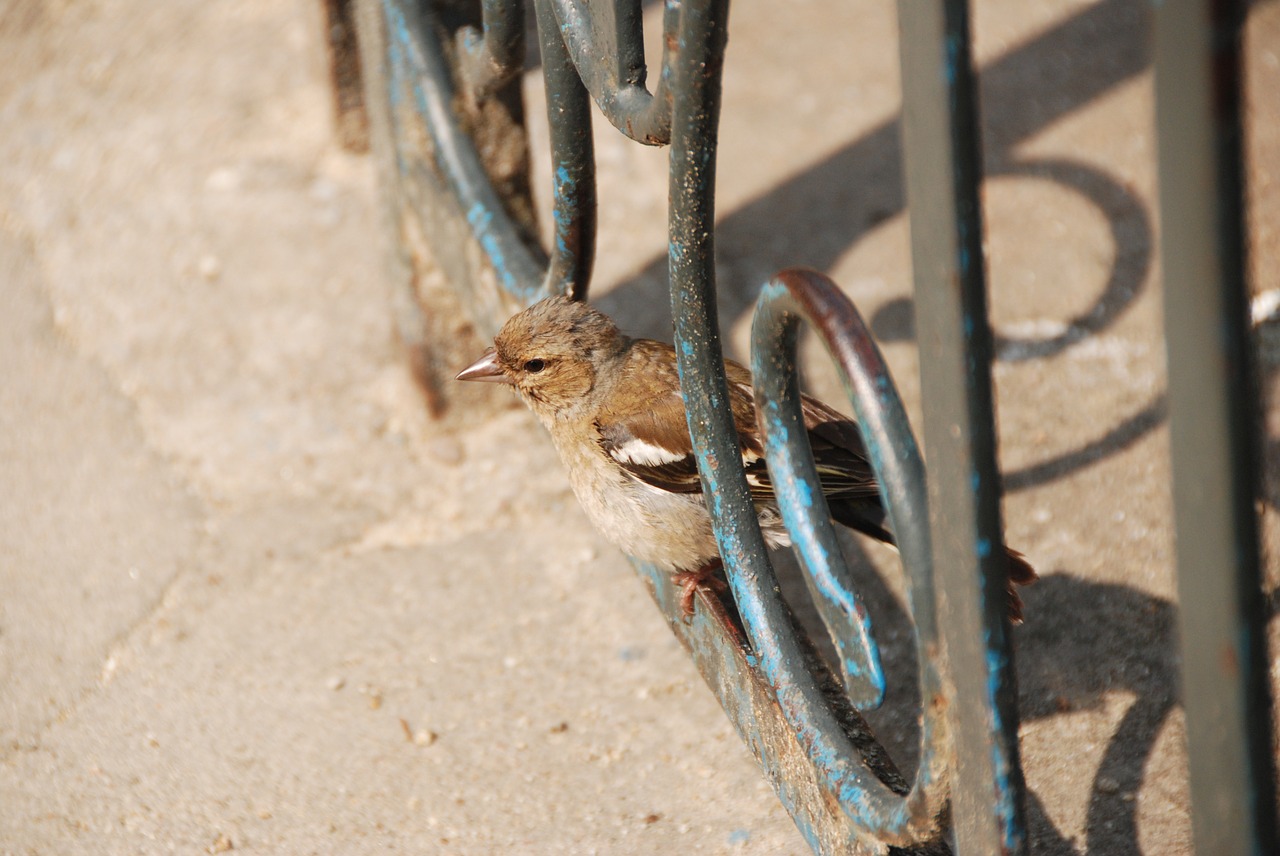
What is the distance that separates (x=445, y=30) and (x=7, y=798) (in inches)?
90.3

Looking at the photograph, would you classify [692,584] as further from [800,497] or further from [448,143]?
[448,143]

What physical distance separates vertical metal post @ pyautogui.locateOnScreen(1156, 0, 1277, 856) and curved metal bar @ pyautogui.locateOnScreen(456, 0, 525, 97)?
1.97m

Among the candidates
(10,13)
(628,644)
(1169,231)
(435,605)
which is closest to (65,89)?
(10,13)

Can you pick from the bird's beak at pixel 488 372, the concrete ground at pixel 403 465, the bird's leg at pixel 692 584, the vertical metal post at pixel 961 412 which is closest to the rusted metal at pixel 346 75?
the concrete ground at pixel 403 465

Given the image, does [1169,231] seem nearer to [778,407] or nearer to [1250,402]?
[1250,402]

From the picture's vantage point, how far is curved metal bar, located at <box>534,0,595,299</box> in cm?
244

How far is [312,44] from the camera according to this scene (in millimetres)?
4953

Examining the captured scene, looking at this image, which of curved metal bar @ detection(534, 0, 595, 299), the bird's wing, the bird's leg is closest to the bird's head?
the bird's wing

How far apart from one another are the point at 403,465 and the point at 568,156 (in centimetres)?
157

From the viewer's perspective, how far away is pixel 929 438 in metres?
1.45

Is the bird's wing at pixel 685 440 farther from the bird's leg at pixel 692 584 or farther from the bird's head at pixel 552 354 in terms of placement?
the bird's leg at pixel 692 584

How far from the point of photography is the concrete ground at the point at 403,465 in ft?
9.32

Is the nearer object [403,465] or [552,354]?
[552,354]

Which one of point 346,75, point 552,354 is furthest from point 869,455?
point 346,75
